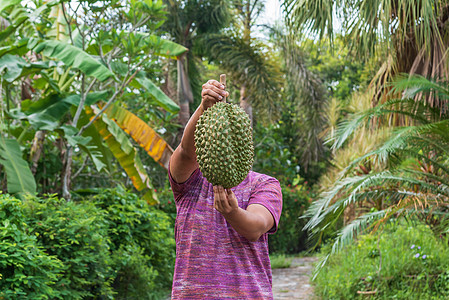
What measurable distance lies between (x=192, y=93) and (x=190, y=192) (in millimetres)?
9866

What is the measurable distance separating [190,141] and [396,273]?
5.09 metres

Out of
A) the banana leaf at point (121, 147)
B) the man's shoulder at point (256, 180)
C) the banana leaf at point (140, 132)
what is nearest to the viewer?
the man's shoulder at point (256, 180)

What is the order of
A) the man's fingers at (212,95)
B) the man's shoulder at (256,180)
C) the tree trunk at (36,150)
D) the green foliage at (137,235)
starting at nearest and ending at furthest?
1. the man's fingers at (212,95)
2. the man's shoulder at (256,180)
3. the green foliage at (137,235)
4. the tree trunk at (36,150)

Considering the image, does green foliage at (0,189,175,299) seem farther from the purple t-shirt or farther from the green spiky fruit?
the green spiky fruit

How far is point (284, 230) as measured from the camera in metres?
13.2

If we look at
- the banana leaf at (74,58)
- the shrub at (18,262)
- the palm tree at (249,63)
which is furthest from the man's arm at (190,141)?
the palm tree at (249,63)

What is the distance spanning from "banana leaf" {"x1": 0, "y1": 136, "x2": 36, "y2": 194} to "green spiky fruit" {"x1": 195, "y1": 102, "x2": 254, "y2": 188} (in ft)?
12.9

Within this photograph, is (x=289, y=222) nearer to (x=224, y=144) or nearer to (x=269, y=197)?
(x=269, y=197)

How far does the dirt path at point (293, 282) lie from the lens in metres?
7.14

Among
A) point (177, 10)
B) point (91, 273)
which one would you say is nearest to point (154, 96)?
point (91, 273)

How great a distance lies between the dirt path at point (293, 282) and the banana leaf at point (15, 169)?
388 centimetres

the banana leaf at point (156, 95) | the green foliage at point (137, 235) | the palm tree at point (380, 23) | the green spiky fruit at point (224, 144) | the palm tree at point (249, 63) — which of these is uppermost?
the palm tree at point (249, 63)

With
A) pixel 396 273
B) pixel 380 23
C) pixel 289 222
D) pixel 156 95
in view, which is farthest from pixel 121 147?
pixel 289 222

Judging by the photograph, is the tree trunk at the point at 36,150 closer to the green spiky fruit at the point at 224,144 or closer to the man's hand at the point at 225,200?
the green spiky fruit at the point at 224,144
